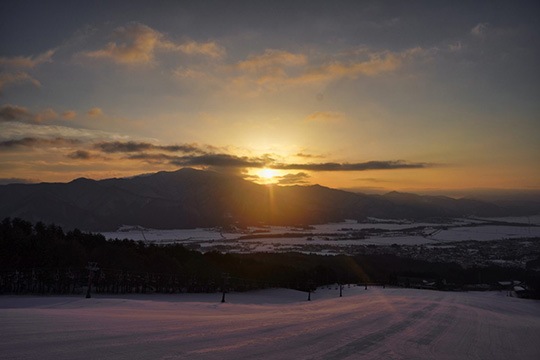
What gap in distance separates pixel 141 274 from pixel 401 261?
411 ft

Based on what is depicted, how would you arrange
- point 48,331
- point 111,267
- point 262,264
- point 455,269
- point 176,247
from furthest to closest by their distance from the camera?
point 455,269 → point 262,264 → point 176,247 → point 111,267 → point 48,331

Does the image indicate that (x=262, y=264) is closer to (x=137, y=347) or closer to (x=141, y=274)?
(x=141, y=274)

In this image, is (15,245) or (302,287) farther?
(302,287)

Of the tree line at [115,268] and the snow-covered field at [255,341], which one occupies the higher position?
the snow-covered field at [255,341]

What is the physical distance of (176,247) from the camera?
2899 inches

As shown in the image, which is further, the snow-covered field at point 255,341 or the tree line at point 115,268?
the tree line at point 115,268

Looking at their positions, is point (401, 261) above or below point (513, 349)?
below

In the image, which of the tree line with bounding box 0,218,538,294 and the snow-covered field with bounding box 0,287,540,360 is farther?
the tree line with bounding box 0,218,538,294

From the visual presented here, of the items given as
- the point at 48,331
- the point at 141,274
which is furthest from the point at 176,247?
the point at 48,331

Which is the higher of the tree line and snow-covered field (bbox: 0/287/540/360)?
snow-covered field (bbox: 0/287/540/360)

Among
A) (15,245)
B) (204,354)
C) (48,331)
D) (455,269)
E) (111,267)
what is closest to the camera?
(204,354)

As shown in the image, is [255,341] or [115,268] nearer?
[255,341]

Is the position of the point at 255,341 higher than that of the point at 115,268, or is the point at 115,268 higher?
the point at 255,341

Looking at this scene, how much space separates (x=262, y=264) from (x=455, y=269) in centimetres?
8720
